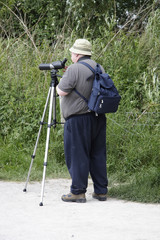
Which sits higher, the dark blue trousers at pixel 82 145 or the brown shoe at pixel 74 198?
the dark blue trousers at pixel 82 145

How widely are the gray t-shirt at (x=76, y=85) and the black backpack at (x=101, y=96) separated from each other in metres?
0.05

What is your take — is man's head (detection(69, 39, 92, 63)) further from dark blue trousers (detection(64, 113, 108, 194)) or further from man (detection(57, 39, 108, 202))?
dark blue trousers (detection(64, 113, 108, 194))

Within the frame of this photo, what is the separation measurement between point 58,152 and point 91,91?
237cm

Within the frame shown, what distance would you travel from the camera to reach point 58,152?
790 cm

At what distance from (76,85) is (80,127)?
20.4 inches

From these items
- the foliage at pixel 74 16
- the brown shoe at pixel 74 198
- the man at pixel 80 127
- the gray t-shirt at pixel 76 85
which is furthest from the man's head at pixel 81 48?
the foliage at pixel 74 16

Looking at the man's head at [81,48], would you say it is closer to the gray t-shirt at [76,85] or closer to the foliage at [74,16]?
the gray t-shirt at [76,85]

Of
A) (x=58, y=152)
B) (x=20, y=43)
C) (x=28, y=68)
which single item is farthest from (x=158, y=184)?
(x=20, y=43)

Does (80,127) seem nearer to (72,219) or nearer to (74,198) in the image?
(74,198)

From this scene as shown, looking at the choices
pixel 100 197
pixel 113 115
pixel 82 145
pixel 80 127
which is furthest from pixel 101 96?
pixel 113 115

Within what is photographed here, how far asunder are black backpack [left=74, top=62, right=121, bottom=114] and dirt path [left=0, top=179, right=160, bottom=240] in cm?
117

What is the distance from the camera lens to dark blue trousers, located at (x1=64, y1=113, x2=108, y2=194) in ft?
18.9

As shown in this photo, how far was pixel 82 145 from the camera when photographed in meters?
5.78

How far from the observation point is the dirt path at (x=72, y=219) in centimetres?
439
